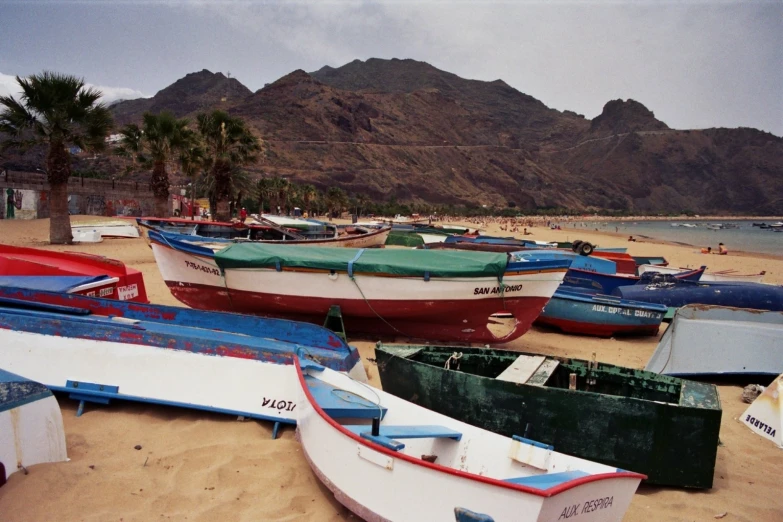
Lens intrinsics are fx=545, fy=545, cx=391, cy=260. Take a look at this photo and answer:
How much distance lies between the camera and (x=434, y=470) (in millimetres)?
3453

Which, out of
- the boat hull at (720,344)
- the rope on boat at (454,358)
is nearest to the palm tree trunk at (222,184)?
the boat hull at (720,344)

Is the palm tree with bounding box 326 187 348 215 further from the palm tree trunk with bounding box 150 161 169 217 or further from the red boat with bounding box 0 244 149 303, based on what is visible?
the red boat with bounding box 0 244 149 303

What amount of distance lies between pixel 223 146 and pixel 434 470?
85.9 ft

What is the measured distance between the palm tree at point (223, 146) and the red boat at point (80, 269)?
59.0ft

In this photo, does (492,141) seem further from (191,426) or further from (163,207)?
(191,426)

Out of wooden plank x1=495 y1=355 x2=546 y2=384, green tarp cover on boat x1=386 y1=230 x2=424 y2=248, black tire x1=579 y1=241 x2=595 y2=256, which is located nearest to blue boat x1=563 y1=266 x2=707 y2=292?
black tire x1=579 y1=241 x2=595 y2=256

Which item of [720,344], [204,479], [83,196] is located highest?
[83,196]

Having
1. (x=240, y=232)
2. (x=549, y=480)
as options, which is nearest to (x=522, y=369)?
(x=549, y=480)

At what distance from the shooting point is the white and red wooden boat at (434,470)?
3.30 m

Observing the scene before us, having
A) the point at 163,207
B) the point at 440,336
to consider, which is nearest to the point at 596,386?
the point at 440,336

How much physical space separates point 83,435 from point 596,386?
533 cm

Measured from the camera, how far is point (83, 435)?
5.32 metres

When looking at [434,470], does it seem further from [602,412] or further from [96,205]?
[96,205]

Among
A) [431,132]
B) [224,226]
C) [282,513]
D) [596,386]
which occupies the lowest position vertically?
[282,513]
